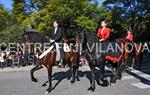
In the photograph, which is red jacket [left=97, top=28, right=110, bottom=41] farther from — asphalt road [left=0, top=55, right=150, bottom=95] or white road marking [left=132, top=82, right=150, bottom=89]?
white road marking [left=132, top=82, right=150, bottom=89]

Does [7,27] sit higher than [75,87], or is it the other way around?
[7,27]

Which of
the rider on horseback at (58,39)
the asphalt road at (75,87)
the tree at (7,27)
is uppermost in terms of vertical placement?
the tree at (7,27)

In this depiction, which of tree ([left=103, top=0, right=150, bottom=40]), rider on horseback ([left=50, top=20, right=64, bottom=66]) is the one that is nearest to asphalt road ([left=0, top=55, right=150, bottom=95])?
rider on horseback ([left=50, top=20, right=64, bottom=66])

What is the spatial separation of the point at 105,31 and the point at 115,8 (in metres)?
31.0

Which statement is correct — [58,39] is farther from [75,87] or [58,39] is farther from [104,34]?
[75,87]

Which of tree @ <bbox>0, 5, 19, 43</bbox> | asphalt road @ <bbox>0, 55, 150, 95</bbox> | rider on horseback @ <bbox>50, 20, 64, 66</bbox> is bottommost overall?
asphalt road @ <bbox>0, 55, 150, 95</bbox>

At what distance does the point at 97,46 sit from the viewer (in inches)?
542

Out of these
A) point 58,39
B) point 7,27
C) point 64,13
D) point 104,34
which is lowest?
point 58,39

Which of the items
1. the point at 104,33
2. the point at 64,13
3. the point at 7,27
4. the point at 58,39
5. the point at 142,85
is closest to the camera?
the point at 58,39

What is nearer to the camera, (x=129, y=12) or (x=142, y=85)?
(x=142, y=85)

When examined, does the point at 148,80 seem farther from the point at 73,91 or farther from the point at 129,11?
the point at 129,11

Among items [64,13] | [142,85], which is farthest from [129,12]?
[142,85]

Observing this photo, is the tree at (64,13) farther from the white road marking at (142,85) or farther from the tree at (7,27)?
the white road marking at (142,85)

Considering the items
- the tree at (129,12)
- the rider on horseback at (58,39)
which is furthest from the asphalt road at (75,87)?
the tree at (129,12)
